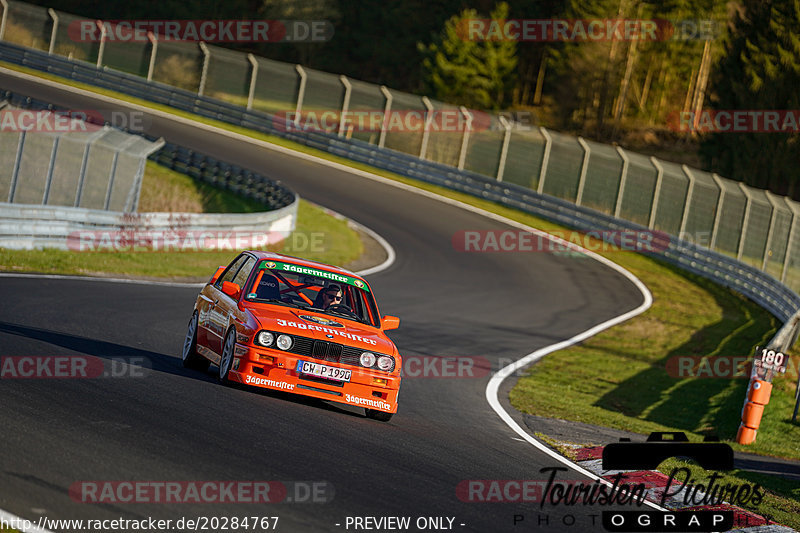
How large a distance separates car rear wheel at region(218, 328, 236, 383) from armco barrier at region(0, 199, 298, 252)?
9.83 meters

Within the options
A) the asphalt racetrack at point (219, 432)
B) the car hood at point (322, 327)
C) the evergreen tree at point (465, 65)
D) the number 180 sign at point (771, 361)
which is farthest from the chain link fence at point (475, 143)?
the evergreen tree at point (465, 65)

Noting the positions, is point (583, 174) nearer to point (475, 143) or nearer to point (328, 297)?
point (475, 143)

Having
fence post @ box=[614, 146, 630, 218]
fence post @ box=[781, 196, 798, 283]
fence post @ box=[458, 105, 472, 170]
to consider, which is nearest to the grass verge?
fence post @ box=[781, 196, 798, 283]

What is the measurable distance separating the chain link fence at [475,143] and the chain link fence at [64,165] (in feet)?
0.62

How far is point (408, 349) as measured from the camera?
16234mm

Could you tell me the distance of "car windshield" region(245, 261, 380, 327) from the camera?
10547 millimetres

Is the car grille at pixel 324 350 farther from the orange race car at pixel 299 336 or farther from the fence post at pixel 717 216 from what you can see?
the fence post at pixel 717 216

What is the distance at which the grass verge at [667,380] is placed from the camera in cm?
1391

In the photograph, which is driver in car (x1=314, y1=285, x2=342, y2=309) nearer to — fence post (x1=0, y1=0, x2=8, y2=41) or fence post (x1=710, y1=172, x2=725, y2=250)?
fence post (x1=710, y1=172, x2=725, y2=250)

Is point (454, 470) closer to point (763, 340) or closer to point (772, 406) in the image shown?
point (772, 406)

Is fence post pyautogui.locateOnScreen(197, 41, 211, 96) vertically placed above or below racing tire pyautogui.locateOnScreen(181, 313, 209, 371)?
above

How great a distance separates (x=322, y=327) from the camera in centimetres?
977

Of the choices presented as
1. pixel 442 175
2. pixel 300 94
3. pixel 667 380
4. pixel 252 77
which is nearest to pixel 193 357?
pixel 667 380

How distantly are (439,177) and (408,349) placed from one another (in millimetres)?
22825
